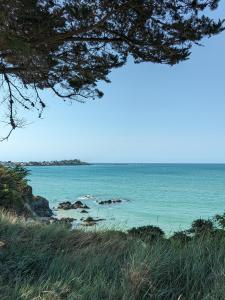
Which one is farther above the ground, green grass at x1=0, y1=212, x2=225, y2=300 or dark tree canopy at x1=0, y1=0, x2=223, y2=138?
dark tree canopy at x1=0, y1=0, x2=223, y2=138

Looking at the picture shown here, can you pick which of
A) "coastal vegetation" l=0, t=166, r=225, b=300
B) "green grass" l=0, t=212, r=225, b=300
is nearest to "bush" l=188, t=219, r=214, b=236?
"coastal vegetation" l=0, t=166, r=225, b=300

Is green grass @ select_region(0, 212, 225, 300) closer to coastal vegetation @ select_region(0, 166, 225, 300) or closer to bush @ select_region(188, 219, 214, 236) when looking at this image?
coastal vegetation @ select_region(0, 166, 225, 300)

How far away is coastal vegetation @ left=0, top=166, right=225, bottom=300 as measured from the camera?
368 centimetres

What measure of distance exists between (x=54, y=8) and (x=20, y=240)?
333cm

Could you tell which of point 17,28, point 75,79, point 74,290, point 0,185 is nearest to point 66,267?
point 74,290

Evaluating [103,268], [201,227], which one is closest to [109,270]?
[103,268]

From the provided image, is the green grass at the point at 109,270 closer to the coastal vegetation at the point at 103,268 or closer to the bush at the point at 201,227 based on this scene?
the coastal vegetation at the point at 103,268

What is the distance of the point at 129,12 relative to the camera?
21.6ft

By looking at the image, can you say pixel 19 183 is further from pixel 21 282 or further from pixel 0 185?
pixel 21 282

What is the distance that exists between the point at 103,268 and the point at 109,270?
0.07m

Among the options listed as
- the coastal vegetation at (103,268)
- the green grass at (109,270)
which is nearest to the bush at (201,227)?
the coastal vegetation at (103,268)

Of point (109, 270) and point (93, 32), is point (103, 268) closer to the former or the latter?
point (109, 270)

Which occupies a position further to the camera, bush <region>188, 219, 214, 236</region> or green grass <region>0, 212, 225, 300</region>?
bush <region>188, 219, 214, 236</region>

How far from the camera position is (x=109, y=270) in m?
4.42
